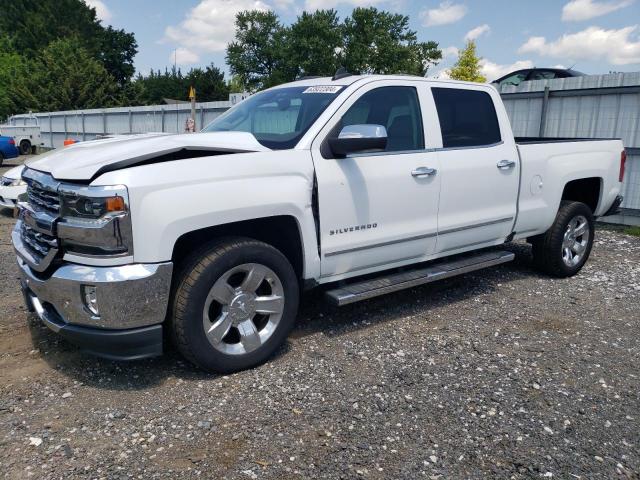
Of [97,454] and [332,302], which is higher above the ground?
[332,302]

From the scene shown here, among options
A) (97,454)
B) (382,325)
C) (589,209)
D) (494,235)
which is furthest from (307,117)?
(589,209)

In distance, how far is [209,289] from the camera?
316 centimetres

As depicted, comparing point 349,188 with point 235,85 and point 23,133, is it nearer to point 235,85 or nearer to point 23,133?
point 23,133

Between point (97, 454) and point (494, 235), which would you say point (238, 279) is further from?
point (494, 235)

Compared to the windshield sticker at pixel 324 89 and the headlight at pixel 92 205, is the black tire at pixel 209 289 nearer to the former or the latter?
the headlight at pixel 92 205

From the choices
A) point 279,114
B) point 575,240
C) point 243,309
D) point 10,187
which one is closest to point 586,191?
point 575,240

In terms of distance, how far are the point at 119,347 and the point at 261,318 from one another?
96 cm

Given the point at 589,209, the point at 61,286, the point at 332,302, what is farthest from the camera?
the point at 589,209

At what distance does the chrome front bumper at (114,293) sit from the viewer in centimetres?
287

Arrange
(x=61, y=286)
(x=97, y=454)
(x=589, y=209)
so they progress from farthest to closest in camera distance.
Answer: (x=589, y=209) → (x=61, y=286) → (x=97, y=454)

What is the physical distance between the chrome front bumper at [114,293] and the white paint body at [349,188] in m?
0.11

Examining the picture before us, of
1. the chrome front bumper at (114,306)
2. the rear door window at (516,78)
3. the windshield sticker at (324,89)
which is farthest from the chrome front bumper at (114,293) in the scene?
the rear door window at (516,78)

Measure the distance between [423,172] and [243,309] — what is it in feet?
5.95

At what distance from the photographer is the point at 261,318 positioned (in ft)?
11.7
